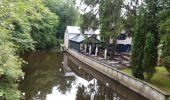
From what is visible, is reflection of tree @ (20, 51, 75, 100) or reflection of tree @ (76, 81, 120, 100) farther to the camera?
reflection of tree @ (20, 51, 75, 100)

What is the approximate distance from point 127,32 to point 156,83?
37.3ft

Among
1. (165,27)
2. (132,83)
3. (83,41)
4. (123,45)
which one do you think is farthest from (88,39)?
(165,27)

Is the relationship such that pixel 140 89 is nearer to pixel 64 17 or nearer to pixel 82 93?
pixel 82 93

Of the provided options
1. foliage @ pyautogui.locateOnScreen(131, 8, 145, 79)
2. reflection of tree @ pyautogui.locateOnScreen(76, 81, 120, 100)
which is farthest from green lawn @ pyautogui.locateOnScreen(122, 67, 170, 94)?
reflection of tree @ pyautogui.locateOnScreen(76, 81, 120, 100)

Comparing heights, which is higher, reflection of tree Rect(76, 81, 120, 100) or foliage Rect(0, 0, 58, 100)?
foliage Rect(0, 0, 58, 100)

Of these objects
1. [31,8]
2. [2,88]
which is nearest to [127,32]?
[2,88]

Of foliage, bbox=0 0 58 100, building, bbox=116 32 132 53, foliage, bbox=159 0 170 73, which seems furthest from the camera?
building, bbox=116 32 132 53

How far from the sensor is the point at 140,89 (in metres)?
22.3

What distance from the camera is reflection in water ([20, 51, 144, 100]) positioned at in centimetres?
2231

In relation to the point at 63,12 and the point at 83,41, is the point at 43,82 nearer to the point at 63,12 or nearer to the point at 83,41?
the point at 83,41

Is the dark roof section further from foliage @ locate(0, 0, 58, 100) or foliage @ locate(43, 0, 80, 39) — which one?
foliage @ locate(43, 0, 80, 39)

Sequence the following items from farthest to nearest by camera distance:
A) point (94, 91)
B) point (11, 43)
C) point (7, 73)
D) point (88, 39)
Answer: point (88, 39), point (94, 91), point (11, 43), point (7, 73)

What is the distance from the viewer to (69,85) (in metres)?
26.8

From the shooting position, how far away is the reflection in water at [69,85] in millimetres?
22312
